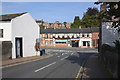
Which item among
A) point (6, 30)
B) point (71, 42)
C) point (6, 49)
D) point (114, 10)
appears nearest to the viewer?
point (114, 10)

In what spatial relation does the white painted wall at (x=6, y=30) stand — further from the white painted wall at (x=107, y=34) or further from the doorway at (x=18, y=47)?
the white painted wall at (x=107, y=34)

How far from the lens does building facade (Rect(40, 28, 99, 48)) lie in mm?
78812

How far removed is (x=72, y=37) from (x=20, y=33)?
51.2 m

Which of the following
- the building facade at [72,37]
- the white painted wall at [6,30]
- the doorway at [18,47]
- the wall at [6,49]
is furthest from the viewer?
the building facade at [72,37]

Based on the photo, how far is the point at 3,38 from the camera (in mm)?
28672

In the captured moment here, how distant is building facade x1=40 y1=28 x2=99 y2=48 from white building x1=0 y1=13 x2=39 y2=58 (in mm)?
43531

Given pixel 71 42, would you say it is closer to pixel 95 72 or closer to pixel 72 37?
pixel 72 37

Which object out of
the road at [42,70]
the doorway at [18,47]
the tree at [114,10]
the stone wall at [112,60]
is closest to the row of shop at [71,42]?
the doorway at [18,47]

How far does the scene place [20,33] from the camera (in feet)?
102

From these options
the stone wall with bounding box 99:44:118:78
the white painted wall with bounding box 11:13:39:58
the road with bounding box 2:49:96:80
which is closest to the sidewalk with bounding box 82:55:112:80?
the stone wall with bounding box 99:44:118:78

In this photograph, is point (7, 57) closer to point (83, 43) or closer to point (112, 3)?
point (112, 3)

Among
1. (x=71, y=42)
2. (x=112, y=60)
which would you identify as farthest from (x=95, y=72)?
(x=71, y=42)

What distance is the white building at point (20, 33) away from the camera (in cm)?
2866

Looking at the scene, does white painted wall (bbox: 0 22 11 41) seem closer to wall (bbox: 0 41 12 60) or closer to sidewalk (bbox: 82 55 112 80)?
wall (bbox: 0 41 12 60)
